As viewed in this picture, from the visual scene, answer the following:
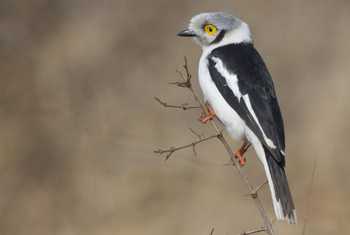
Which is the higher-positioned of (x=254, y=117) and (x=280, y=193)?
(x=254, y=117)

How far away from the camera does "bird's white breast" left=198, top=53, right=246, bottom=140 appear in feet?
19.8

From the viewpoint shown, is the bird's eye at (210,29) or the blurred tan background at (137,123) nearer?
the bird's eye at (210,29)

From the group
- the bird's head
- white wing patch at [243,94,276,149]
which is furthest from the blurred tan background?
white wing patch at [243,94,276,149]

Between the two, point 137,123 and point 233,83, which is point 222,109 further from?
point 137,123

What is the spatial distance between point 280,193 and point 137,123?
480cm

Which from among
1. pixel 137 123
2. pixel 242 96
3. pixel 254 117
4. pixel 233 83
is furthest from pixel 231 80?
pixel 137 123

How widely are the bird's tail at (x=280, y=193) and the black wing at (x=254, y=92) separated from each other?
0.06 metres

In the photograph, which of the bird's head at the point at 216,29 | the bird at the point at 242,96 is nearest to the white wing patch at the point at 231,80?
the bird at the point at 242,96

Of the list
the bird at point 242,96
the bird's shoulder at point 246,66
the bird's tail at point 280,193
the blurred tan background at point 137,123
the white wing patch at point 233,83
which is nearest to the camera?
the bird's tail at point 280,193

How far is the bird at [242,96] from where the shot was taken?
562 cm

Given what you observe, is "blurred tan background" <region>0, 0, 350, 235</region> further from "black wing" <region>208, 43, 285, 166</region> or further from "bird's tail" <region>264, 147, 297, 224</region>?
"bird's tail" <region>264, 147, 297, 224</region>

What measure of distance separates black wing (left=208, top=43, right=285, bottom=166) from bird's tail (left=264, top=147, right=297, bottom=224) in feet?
0.20

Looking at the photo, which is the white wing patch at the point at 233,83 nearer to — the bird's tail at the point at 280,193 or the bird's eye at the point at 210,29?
the bird's tail at the point at 280,193

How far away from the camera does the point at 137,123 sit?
10188 millimetres
